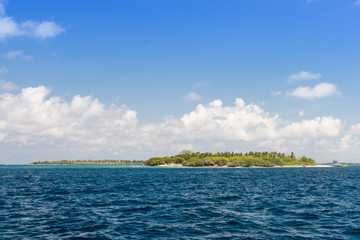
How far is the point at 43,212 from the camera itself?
3538cm

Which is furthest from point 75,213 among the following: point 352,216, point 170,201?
point 352,216

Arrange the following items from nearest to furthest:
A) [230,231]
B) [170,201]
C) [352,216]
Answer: [230,231] → [352,216] → [170,201]

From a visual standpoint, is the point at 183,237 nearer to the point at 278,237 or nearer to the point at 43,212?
the point at 278,237

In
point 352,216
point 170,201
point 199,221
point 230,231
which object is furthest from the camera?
point 170,201

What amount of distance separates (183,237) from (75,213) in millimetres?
17246

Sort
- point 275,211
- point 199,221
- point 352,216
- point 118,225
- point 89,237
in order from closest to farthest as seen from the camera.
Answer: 1. point 89,237
2. point 118,225
3. point 199,221
4. point 352,216
5. point 275,211

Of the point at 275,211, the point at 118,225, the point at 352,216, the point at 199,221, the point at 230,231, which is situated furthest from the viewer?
the point at 275,211

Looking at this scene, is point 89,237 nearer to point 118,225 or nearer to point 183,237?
point 118,225

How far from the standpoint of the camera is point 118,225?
93.2ft

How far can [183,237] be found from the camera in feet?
79.6

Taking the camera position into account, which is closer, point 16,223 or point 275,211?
point 16,223

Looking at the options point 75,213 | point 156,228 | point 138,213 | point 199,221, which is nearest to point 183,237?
point 156,228

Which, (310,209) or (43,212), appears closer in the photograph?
(43,212)

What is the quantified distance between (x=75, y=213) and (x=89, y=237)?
1178cm
